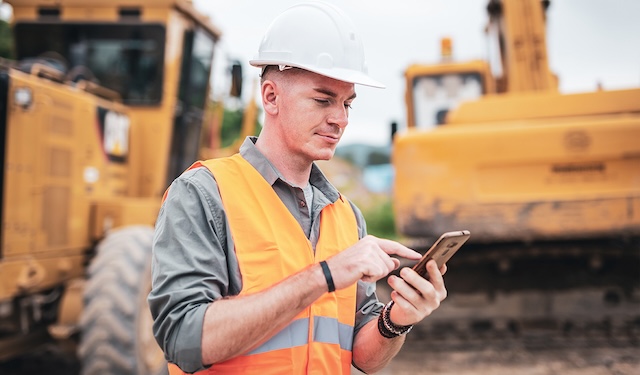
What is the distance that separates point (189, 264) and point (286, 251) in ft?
0.82

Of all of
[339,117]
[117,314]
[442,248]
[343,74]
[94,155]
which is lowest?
[117,314]

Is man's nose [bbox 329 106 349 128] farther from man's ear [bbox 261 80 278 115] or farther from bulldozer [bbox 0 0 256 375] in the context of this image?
bulldozer [bbox 0 0 256 375]

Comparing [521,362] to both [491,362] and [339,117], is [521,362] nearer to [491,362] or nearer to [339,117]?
[491,362]

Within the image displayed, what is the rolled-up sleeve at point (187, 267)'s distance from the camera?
4.84 ft

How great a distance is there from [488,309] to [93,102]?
151 inches

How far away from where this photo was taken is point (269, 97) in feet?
5.96

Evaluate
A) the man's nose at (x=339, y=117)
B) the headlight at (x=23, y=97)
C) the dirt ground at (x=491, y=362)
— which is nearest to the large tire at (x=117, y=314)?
the headlight at (x=23, y=97)

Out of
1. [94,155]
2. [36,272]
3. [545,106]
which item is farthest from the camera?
[545,106]

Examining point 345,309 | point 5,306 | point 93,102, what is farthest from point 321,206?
point 93,102

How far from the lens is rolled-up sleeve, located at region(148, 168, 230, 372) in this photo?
1.48 meters

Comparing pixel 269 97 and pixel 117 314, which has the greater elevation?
pixel 269 97

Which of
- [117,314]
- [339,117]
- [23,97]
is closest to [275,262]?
[339,117]

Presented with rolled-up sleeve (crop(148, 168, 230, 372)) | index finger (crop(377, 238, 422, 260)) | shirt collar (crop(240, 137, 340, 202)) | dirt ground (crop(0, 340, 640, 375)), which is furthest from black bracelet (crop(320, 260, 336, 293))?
dirt ground (crop(0, 340, 640, 375))

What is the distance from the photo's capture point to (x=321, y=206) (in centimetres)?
186
